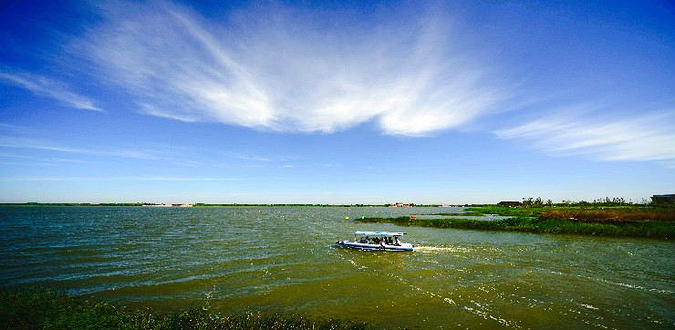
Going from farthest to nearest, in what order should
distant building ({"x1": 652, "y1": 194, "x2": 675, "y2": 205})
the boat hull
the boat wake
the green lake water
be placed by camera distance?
distant building ({"x1": 652, "y1": 194, "x2": 675, "y2": 205})
the boat wake
the boat hull
the green lake water

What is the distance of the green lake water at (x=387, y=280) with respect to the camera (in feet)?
55.3

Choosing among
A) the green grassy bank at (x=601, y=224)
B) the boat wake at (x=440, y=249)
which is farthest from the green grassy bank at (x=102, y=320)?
the green grassy bank at (x=601, y=224)

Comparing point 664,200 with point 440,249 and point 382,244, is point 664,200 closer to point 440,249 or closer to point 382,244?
point 440,249

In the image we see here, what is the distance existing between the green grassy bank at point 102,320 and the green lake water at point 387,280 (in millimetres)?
2770

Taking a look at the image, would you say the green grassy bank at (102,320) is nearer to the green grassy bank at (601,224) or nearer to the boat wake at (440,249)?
the boat wake at (440,249)

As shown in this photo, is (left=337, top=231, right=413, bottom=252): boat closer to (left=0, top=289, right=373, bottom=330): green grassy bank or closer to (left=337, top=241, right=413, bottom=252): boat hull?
(left=337, top=241, right=413, bottom=252): boat hull

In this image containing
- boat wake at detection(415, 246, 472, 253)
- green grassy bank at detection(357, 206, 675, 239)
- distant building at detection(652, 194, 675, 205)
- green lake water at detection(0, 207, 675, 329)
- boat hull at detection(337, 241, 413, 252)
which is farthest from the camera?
distant building at detection(652, 194, 675, 205)

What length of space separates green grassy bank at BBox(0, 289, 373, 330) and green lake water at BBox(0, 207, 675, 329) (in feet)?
9.09

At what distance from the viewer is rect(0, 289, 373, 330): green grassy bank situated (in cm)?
1214

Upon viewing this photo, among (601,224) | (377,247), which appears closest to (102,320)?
(377,247)

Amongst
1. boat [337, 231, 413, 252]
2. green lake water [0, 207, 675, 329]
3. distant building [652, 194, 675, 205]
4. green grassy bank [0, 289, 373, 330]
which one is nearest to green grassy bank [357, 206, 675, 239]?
green lake water [0, 207, 675, 329]

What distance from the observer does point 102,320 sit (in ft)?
41.9

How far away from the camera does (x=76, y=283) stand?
2142cm

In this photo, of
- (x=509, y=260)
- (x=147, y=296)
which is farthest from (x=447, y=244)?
(x=147, y=296)
